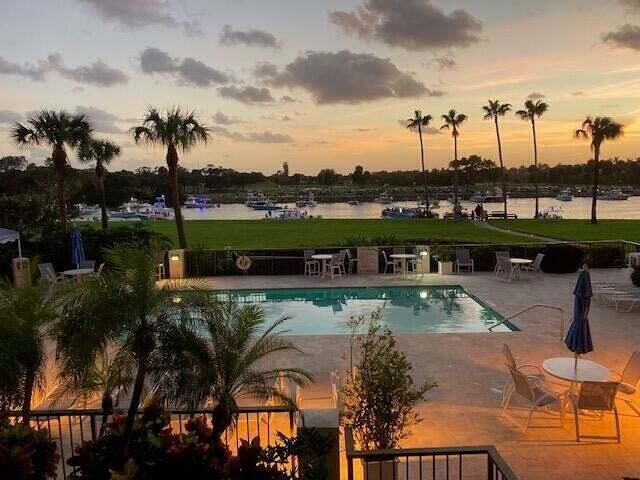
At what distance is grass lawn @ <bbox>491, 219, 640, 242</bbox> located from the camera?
99.0 ft

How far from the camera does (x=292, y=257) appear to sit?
1945 cm

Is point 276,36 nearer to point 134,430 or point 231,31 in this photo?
point 231,31

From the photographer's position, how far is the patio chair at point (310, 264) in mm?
19234

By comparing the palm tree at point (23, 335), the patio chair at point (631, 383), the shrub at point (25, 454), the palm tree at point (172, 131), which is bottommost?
the patio chair at point (631, 383)

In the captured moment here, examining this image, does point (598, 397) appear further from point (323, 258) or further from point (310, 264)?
point (310, 264)

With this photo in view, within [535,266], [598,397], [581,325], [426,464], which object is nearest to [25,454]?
[426,464]

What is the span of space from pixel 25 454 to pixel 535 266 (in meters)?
17.8

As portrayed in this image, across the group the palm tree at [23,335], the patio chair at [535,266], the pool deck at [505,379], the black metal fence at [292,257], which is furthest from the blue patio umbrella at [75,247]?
the patio chair at [535,266]

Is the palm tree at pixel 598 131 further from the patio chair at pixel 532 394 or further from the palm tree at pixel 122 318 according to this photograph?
the palm tree at pixel 122 318

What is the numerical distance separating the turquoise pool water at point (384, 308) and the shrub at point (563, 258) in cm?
421

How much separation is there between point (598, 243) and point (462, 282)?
238 inches

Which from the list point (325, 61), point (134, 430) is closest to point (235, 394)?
point (134, 430)

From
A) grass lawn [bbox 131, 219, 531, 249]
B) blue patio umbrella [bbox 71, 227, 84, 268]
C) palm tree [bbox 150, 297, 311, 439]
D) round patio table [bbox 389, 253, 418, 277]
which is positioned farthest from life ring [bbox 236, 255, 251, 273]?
palm tree [bbox 150, 297, 311, 439]

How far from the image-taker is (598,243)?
1947cm
